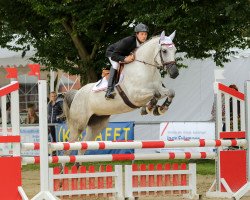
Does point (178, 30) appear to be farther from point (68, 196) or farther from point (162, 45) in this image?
point (68, 196)

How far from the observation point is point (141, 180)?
11.2 metres

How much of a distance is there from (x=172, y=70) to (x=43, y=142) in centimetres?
231

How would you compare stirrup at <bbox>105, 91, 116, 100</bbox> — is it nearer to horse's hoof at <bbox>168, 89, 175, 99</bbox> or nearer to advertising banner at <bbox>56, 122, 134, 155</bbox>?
horse's hoof at <bbox>168, 89, 175, 99</bbox>

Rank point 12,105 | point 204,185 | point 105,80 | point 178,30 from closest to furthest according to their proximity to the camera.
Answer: point 12,105
point 105,80
point 204,185
point 178,30

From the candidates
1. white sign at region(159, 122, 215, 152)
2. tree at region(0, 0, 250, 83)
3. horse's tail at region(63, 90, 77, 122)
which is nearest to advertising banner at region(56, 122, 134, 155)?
white sign at region(159, 122, 215, 152)

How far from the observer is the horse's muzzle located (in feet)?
37.6

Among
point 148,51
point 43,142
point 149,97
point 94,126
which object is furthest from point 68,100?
point 43,142

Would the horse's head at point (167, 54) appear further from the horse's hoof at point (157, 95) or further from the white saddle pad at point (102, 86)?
the white saddle pad at point (102, 86)

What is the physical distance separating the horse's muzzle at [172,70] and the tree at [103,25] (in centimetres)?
636

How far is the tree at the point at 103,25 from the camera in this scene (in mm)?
19047

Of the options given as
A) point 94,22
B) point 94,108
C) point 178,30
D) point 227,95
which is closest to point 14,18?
point 94,22

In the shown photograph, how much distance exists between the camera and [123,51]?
12227 mm

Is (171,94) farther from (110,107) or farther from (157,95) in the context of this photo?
(110,107)

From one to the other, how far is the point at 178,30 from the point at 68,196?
917 cm
